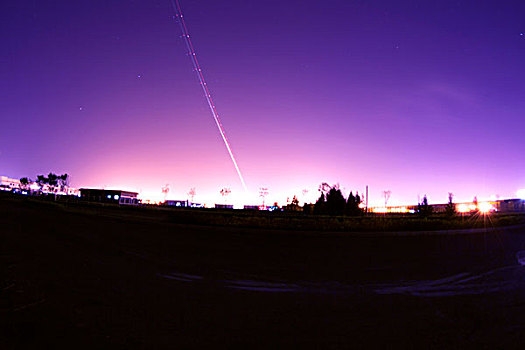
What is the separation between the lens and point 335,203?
4694 centimetres

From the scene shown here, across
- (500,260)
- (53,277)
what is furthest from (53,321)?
(500,260)

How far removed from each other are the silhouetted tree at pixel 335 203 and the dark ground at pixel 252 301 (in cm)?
3851

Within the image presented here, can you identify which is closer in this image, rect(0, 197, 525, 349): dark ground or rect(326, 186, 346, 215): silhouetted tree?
rect(0, 197, 525, 349): dark ground

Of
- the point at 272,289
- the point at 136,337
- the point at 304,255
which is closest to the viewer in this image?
the point at 136,337

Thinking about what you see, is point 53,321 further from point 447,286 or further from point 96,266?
point 447,286

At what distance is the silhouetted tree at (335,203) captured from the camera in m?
45.1

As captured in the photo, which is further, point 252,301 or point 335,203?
point 335,203

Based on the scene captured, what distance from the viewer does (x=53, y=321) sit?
310 cm

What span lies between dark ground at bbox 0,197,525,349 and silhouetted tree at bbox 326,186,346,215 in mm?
38511

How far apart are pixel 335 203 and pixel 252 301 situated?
45.3m

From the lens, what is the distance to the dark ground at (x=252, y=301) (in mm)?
2865

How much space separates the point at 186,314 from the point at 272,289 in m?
1.69

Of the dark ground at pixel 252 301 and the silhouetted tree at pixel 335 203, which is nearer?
the dark ground at pixel 252 301

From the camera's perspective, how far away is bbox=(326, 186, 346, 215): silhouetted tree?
148 ft
